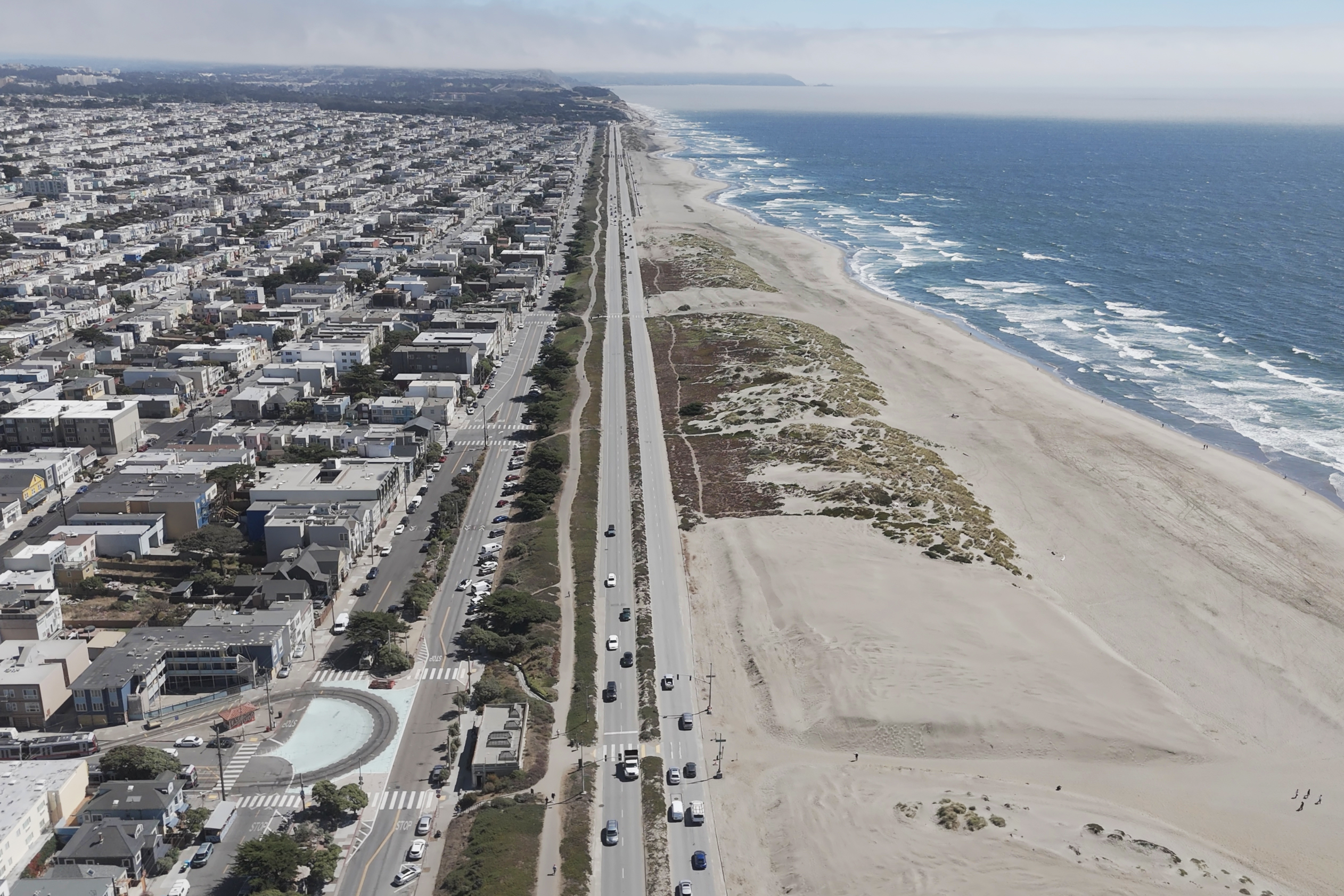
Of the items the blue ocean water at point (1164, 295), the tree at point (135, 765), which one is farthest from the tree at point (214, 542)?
the blue ocean water at point (1164, 295)

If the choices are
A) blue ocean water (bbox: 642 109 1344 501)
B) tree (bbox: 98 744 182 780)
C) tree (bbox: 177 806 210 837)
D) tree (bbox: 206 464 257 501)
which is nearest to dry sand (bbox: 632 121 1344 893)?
blue ocean water (bbox: 642 109 1344 501)

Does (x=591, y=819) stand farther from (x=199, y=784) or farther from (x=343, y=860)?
(x=199, y=784)

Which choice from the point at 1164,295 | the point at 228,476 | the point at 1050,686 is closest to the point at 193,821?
the point at 228,476

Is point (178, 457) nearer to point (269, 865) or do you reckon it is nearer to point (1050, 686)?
A: point (269, 865)

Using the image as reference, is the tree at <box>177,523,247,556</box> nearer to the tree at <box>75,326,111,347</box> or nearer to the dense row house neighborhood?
the dense row house neighborhood

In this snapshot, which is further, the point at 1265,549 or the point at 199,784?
the point at 1265,549

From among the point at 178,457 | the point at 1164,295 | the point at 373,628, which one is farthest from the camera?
the point at 1164,295

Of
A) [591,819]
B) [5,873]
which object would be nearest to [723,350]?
[591,819]
